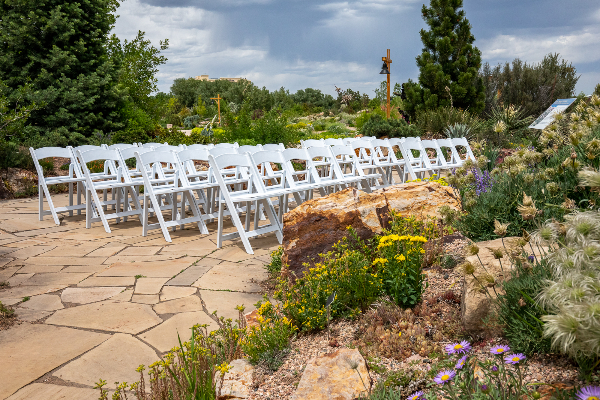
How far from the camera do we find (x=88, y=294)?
3.97 metres

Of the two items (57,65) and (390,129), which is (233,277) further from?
(57,65)

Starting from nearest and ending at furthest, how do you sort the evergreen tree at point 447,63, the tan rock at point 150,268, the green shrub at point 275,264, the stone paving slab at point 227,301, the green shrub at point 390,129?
the stone paving slab at point 227,301 → the green shrub at point 275,264 → the tan rock at point 150,268 → the green shrub at point 390,129 → the evergreen tree at point 447,63

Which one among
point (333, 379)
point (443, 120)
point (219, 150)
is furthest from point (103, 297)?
point (443, 120)

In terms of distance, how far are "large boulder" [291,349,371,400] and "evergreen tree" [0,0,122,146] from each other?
43.5 ft

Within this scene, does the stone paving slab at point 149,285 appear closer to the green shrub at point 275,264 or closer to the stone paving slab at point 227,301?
the stone paving slab at point 227,301

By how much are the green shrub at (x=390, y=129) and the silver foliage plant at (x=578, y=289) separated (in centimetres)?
1285

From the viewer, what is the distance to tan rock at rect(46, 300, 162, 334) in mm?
3324

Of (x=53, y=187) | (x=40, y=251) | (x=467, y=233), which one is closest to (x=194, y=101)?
(x=53, y=187)

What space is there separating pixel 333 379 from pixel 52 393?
157 centimetres

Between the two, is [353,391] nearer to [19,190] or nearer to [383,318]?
[383,318]

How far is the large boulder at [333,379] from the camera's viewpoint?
2.07 m

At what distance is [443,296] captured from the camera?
2805 millimetres

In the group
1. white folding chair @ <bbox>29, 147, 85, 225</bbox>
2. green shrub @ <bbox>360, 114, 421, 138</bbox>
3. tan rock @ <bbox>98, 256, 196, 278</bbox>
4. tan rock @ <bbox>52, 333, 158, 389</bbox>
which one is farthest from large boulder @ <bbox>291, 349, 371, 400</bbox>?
green shrub @ <bbox>360, 114, 421, 138</bbox>

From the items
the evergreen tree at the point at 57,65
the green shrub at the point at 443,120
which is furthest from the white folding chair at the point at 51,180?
the green shrub at the point at 443,120
